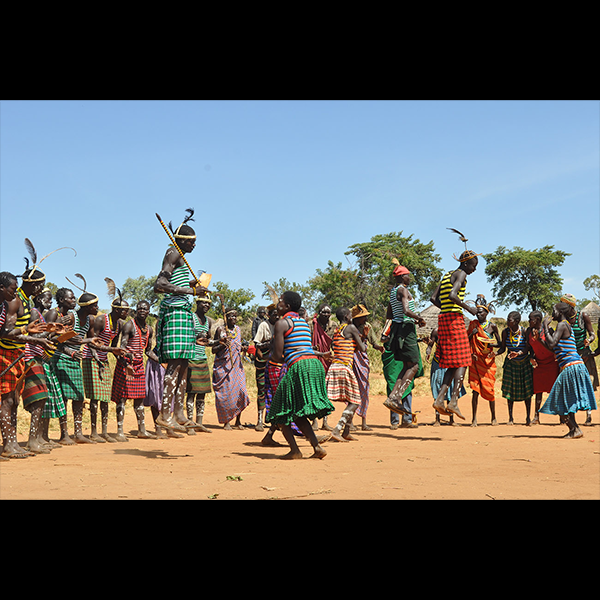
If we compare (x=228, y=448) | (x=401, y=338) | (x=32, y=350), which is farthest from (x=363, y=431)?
(x=32, y=350)

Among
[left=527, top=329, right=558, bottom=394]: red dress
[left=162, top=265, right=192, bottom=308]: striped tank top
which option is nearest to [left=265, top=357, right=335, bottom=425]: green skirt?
[left=162, top=265, right=192, bottom=308]: striped tank top

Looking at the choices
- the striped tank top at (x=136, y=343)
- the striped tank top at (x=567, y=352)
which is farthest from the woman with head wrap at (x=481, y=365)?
the striped tank top at (x=136, y=343)

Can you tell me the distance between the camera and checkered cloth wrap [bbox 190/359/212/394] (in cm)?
1034

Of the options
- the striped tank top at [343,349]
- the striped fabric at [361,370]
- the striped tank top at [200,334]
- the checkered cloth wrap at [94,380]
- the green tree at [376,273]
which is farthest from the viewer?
the green tree at [376,273]

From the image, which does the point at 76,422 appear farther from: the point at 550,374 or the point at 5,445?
the point at 550,374

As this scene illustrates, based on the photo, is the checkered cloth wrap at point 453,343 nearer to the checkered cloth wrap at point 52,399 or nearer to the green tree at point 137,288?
the checkered cloth wrap at point 52,399

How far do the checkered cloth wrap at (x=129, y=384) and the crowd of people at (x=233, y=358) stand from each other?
0.02m

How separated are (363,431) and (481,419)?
3.01 meters

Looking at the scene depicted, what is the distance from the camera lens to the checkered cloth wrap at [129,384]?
8.92 metres

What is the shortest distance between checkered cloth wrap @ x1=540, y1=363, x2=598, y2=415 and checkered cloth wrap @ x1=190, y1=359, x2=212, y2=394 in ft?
17.5

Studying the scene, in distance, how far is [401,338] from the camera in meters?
9.40

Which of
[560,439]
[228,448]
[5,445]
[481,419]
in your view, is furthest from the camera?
[481,419]

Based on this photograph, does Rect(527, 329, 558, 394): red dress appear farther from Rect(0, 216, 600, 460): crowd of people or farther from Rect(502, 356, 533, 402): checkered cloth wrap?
Rect(502, 356, 533, 402): checkered cloth wrap

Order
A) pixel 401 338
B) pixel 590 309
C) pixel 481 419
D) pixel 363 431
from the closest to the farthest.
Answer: pixel 401 338 < pixel 363 431 < pixel 481 419 < pixel 590 309
